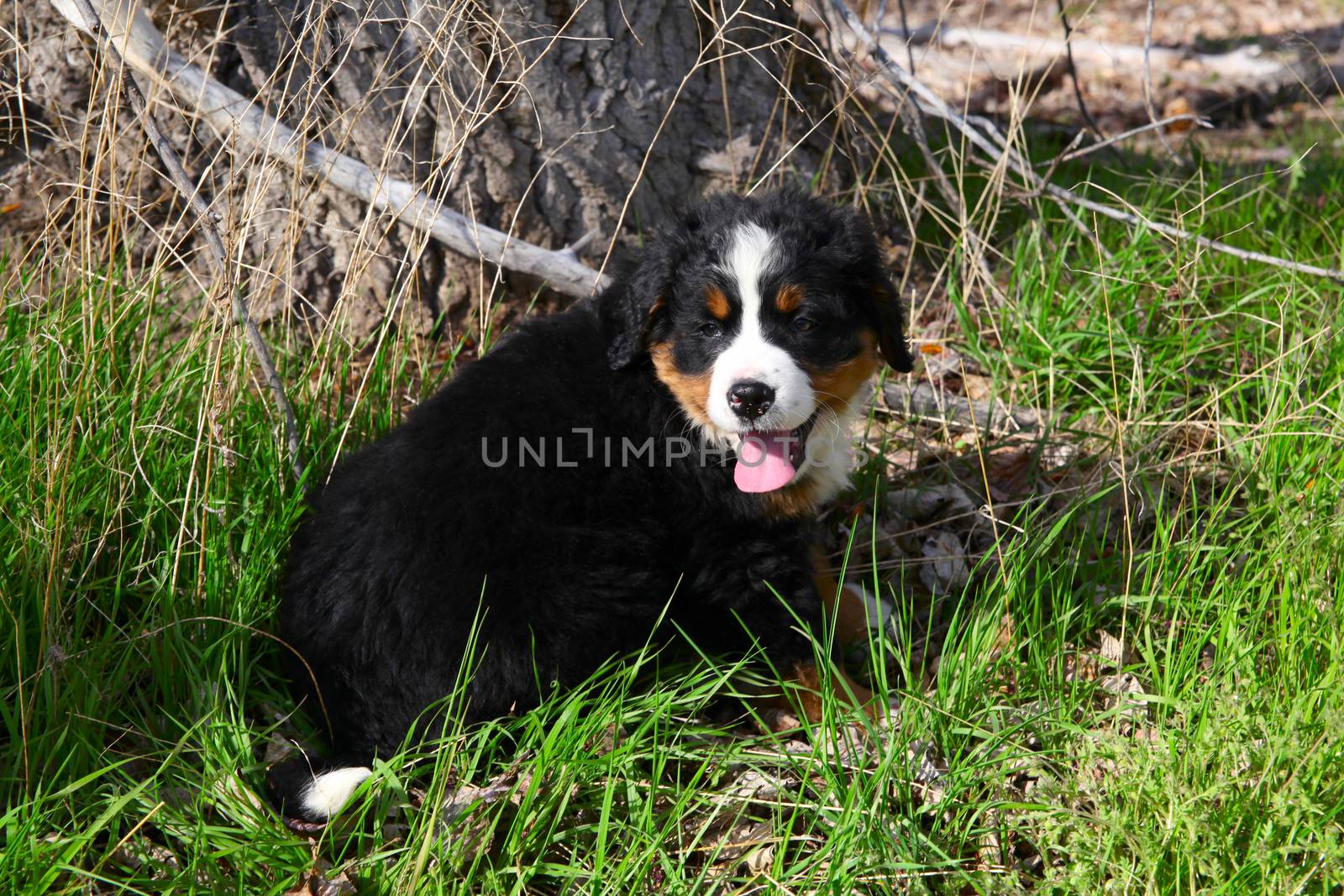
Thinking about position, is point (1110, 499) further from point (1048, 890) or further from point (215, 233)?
point (215, 233)

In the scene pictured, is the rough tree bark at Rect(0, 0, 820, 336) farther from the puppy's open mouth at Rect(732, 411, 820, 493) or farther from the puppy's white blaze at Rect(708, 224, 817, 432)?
the puppy's open mouth at Rect(732, 411, 820, 493)

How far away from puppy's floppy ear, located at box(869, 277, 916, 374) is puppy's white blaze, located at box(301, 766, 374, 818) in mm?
1560

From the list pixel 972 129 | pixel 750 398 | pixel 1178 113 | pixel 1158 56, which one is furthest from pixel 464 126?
pixel 1158 56

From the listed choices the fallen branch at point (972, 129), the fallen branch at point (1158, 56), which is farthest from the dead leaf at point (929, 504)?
the fallen branch at point (1158, 56)

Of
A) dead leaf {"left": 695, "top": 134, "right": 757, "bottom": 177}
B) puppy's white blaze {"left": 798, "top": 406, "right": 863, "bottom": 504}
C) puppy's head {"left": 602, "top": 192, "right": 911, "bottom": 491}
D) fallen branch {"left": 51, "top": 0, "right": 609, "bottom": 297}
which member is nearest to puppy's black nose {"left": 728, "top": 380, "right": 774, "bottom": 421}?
puppy's head {"left": 602, "top": 192, "right": 911, "bottom": 491}

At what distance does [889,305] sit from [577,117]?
157cm

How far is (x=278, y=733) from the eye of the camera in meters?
2.54

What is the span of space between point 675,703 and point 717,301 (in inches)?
36.2

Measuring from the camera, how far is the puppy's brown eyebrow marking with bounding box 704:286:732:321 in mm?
2525

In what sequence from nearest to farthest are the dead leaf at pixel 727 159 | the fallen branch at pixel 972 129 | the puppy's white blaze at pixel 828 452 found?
1. the puppy's white blaze at pixel 828 452
2. the fallen branch at pixel 972 129
3. the dead leaf at pixel 727 159

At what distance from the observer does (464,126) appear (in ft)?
10.6

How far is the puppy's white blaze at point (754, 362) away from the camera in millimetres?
2438

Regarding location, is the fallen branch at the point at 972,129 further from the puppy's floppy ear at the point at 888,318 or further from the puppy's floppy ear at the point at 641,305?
the puppy's floppy ear at the point at 641,305

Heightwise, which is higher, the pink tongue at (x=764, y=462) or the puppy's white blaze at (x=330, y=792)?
the pink tongue at (x=764, y=462)
